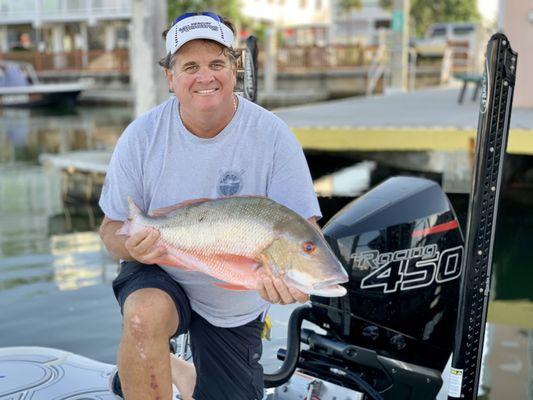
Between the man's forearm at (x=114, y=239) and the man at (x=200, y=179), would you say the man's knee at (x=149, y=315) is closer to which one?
the man at (x=200, y=179)

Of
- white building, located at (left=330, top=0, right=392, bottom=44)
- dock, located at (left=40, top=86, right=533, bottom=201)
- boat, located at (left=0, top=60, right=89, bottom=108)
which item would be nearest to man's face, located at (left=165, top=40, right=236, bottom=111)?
dock, located at (left=40, top=86, right=533, bottom=201)

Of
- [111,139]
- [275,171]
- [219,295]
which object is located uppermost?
[275,171]

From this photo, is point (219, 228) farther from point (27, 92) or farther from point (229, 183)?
point (27, 92)

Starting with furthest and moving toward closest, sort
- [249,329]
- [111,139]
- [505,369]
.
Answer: [111,139]
[505,369]
[249,329]

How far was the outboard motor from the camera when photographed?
303 cm

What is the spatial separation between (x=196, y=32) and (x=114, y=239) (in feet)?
2.36

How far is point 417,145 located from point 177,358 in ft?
19.1

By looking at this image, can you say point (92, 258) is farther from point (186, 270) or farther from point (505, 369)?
point (186, 270)

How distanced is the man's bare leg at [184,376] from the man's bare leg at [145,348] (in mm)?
518

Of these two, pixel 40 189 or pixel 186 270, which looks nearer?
pixel 186 270

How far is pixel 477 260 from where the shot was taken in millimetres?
2760

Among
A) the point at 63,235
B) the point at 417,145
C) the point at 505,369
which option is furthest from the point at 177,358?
the point at 63,235

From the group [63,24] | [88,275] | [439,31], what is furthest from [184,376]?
[63,24]

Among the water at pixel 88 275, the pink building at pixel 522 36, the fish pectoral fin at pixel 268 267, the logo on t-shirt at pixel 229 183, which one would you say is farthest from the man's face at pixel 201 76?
the pink building at pixel 522 36
